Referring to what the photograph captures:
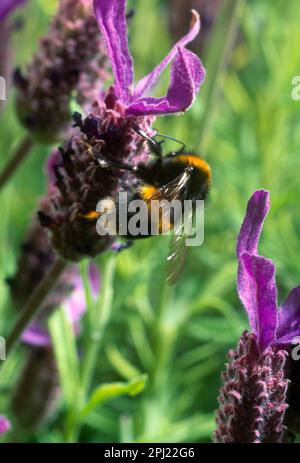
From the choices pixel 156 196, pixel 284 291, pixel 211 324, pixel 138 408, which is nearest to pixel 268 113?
pixel 284 291

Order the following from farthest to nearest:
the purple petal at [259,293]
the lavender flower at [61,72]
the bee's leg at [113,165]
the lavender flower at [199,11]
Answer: the lavender flower at [199,11], the lavender flower at [61,72], the bee's leg at [113,165], the purple petal at [259,293]

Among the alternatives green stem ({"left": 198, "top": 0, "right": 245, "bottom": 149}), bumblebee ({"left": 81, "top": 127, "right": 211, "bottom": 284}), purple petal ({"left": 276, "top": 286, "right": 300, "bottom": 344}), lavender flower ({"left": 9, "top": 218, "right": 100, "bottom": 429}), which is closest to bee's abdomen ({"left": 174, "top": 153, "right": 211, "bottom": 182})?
bumblebee ({"left": 81, "top": 127, "right": 211, "bottom": 284})

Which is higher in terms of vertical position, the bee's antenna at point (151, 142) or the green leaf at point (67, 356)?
the bee's antenna at point (151, 142)

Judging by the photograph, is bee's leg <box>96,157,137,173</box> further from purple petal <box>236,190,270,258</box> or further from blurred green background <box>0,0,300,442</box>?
blurred green background <box>0,0,300,442</box>

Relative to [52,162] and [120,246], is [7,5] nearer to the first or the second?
[52,162]

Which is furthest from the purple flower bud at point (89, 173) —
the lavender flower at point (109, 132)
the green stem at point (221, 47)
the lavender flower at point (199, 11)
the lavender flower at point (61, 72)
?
the lavender flower at point (199, 11)

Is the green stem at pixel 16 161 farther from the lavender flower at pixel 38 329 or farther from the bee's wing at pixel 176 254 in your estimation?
the bee's wing at pixel 176 254
